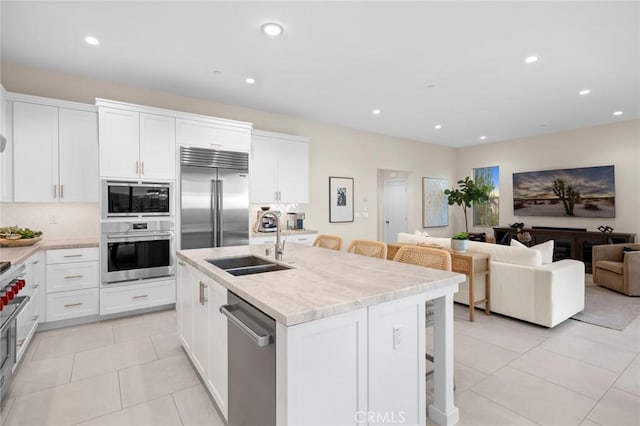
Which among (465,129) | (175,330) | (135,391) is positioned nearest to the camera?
(135,391)

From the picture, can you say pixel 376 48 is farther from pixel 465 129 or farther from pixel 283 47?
pixel 465 129

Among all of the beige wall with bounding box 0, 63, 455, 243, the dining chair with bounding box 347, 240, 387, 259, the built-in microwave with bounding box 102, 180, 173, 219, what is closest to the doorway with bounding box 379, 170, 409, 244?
the beige wall with bounding box 0, 63, 455, 243

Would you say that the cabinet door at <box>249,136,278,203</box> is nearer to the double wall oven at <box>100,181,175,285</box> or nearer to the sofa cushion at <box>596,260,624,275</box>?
the double wall oven at <box>100,181,175,285</box>

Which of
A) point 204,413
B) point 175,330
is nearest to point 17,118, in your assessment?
point 175,330

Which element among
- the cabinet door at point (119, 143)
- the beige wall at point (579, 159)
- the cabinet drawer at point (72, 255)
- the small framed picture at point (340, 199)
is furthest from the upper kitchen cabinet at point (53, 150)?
the beige wall at point (579, 159)

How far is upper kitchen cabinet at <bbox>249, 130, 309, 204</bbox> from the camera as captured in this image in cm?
485

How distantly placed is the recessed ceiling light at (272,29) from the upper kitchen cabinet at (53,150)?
232 centimetres

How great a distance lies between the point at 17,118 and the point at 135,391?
3.10 metres

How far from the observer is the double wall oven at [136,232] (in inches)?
141

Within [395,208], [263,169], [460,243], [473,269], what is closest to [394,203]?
[395,208]

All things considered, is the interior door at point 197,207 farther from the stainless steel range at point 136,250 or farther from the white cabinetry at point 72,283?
the white cabinetry at point 72,283

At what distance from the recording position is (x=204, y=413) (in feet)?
6.64

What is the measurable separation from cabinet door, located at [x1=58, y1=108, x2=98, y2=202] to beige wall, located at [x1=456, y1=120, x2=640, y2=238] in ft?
26.7

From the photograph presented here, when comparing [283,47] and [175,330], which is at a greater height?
[283,47]
